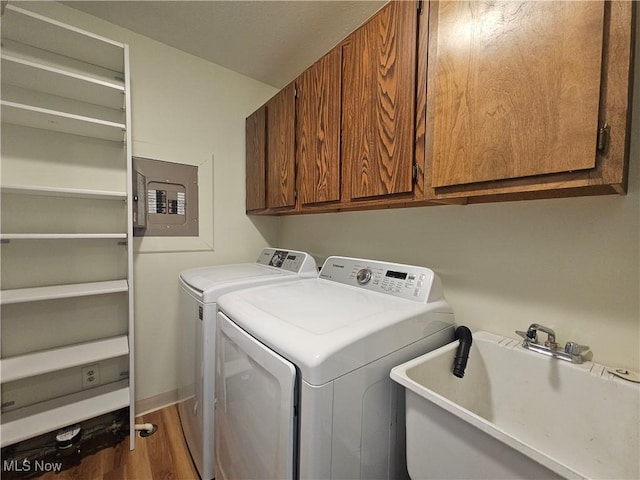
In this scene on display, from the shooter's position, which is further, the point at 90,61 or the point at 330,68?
the point at 90,61

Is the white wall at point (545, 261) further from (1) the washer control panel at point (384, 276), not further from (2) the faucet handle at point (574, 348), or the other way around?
(1) the washer control panel at point (384, 276)

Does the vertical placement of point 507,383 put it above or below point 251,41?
below

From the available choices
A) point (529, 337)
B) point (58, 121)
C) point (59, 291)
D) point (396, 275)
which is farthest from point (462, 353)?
point (58, 121)

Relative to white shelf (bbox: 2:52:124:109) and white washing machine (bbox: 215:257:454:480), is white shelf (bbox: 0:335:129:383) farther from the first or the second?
white shelf (bbox: 2:52:124:109)

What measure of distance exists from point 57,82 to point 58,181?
53cm

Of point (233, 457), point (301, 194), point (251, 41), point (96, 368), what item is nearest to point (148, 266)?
point (96, 368)

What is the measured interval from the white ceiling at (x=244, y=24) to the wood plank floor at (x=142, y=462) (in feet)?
8.45

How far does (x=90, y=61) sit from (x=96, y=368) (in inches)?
75.1

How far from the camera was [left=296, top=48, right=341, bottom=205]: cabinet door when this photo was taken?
1347 mm

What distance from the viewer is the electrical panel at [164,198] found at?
1781 mm

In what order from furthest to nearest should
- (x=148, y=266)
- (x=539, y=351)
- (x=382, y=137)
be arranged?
(x=148, y=266)
(x=382, y=137)
(x=539, y=351)

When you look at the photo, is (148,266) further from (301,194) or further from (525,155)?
(525,155)

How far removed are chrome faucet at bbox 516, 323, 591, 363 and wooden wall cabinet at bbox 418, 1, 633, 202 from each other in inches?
19.0

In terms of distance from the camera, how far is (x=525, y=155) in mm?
734
